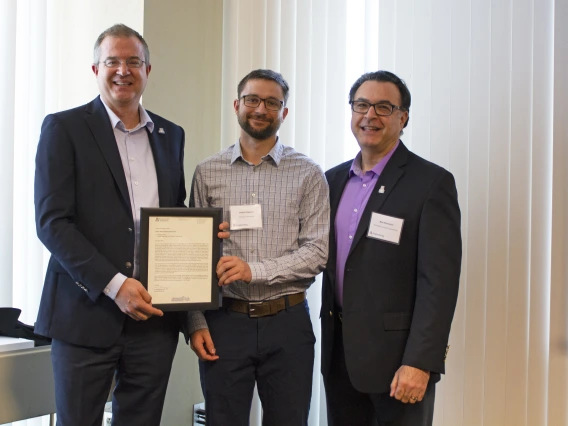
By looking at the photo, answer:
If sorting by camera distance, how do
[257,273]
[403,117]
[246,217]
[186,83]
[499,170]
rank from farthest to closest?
1. [186,83]
2. [499,170]
3. [403,117]
4. [246,217]
5. [257,273]

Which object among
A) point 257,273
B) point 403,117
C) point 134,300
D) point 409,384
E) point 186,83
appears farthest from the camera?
point 186,83

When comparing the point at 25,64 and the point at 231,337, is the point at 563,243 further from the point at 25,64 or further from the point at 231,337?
the point at 25,64

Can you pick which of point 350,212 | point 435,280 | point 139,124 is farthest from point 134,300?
point 435,280

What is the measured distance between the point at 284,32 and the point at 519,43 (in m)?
1.29

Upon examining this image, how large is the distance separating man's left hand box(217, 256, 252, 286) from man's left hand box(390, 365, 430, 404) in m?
0.63

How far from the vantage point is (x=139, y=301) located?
1.97 metres

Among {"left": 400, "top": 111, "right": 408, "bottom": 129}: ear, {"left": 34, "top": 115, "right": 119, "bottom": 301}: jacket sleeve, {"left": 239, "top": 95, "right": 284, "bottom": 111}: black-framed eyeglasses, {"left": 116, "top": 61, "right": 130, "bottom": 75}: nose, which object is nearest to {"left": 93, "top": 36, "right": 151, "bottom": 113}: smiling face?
{"left": 116, "top": 61, "right": 130, "bottom": 75}: nose

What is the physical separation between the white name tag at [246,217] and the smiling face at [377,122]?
1.63 feet

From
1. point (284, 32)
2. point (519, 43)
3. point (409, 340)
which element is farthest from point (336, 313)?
point (284, 32)

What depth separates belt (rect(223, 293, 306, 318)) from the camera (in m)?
2.25

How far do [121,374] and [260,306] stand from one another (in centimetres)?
54

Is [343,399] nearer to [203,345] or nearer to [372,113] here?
[203,345]

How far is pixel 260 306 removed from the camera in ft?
7.39

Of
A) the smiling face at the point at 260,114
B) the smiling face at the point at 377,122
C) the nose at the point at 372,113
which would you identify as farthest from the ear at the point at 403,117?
the smiling face at the point at 260,114
